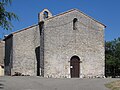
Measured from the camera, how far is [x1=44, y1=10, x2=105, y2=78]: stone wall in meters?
39.0

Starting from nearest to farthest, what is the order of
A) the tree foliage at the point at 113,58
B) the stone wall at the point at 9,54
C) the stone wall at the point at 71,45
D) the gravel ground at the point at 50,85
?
1. the gravel ground at the point at 50,85
2. the stone wall at the point at 71,45
3. the stone wall at the point at 9,54
4. the tree foliage at the point at 113,58

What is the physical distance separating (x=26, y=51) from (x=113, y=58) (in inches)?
970

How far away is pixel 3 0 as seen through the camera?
12.6m

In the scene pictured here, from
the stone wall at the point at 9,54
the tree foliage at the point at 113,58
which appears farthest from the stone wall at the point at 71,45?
the tree foliage at the point at 113,58

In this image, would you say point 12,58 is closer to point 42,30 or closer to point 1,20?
point 42,30

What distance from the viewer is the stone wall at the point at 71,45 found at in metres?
39.0

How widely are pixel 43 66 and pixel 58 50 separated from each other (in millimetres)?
3136

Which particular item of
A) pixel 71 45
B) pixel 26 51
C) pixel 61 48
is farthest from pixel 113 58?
pixel 26 51

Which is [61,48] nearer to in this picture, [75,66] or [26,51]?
[75,66]

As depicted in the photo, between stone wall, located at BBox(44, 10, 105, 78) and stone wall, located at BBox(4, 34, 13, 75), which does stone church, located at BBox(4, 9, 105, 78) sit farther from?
stone wall, located at BBox(4, 34, 13, 75)

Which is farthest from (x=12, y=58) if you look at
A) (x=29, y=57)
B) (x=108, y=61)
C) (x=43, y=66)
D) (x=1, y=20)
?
(x=1, y=20)

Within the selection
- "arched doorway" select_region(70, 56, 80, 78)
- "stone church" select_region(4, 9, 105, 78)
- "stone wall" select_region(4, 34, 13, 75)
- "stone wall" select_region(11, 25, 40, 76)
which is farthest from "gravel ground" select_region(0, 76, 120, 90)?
"stone wall" select_region(4, 34, 13, 75)

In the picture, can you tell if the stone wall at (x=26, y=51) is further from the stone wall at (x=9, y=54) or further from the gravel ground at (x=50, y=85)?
the gravel ground at (x=50, y=85)

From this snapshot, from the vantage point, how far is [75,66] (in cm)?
4056
